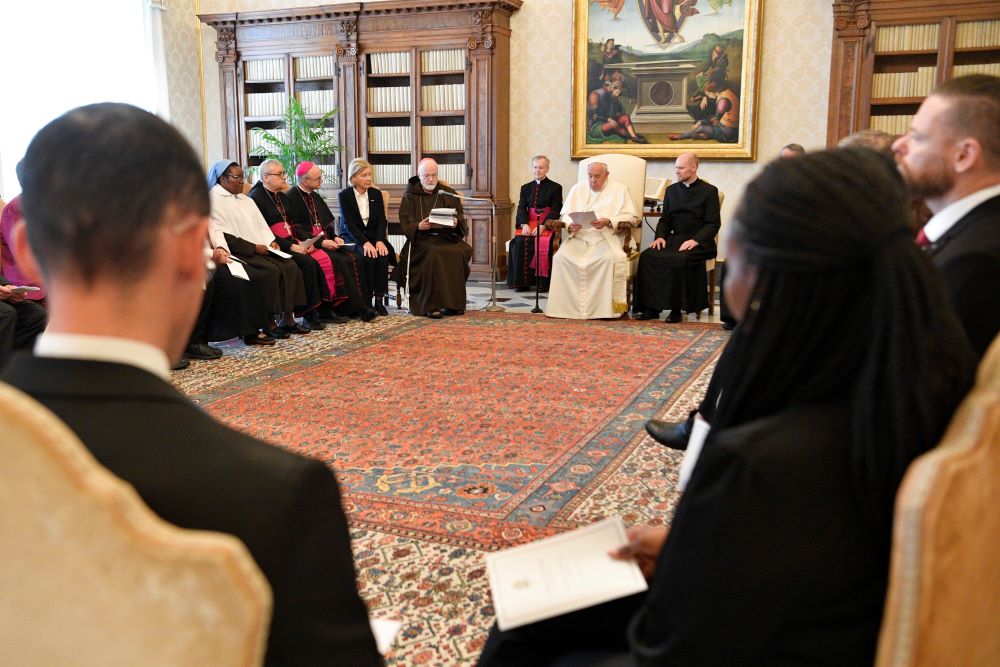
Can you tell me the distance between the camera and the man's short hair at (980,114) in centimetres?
237

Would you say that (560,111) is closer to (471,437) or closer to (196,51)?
(196,51)

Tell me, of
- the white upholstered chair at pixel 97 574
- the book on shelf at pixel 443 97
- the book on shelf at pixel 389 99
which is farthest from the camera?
the book on shelf at pixel 389 99

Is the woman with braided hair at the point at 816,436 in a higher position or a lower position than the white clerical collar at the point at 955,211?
lower

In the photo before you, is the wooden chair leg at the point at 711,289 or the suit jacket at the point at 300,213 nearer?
the suit jacket at the point at 300,213

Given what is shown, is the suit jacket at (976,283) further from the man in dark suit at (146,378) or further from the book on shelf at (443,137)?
the book on shelf at (443,137)

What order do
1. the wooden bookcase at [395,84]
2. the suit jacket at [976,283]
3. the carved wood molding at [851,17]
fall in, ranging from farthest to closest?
1. the wooden bookcase at [395,84]
2. the carved wood molding at [851,17]
3. the suit jacket at [976,283]

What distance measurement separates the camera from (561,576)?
1.56m

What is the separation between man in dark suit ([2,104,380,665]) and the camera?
98 centimetres

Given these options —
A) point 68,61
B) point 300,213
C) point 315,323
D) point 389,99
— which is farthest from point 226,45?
point 315,323

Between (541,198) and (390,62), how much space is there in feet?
9.22

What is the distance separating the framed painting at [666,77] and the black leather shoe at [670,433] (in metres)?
6.70

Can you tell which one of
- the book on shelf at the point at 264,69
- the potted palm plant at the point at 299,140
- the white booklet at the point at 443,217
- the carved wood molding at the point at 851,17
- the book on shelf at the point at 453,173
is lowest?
the white booklet at the point at 443,217

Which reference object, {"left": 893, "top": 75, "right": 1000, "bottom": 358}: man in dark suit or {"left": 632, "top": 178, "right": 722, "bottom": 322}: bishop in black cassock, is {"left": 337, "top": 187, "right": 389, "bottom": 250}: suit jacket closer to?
{"left": 632, "top": 178, "right": 722, "bottom": 322}: bishop in black cassock

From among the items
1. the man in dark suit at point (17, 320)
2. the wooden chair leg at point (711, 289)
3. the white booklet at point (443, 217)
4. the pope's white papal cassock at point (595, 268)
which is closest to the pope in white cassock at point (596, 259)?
the pope's white papal cassock at point (595, 268)
